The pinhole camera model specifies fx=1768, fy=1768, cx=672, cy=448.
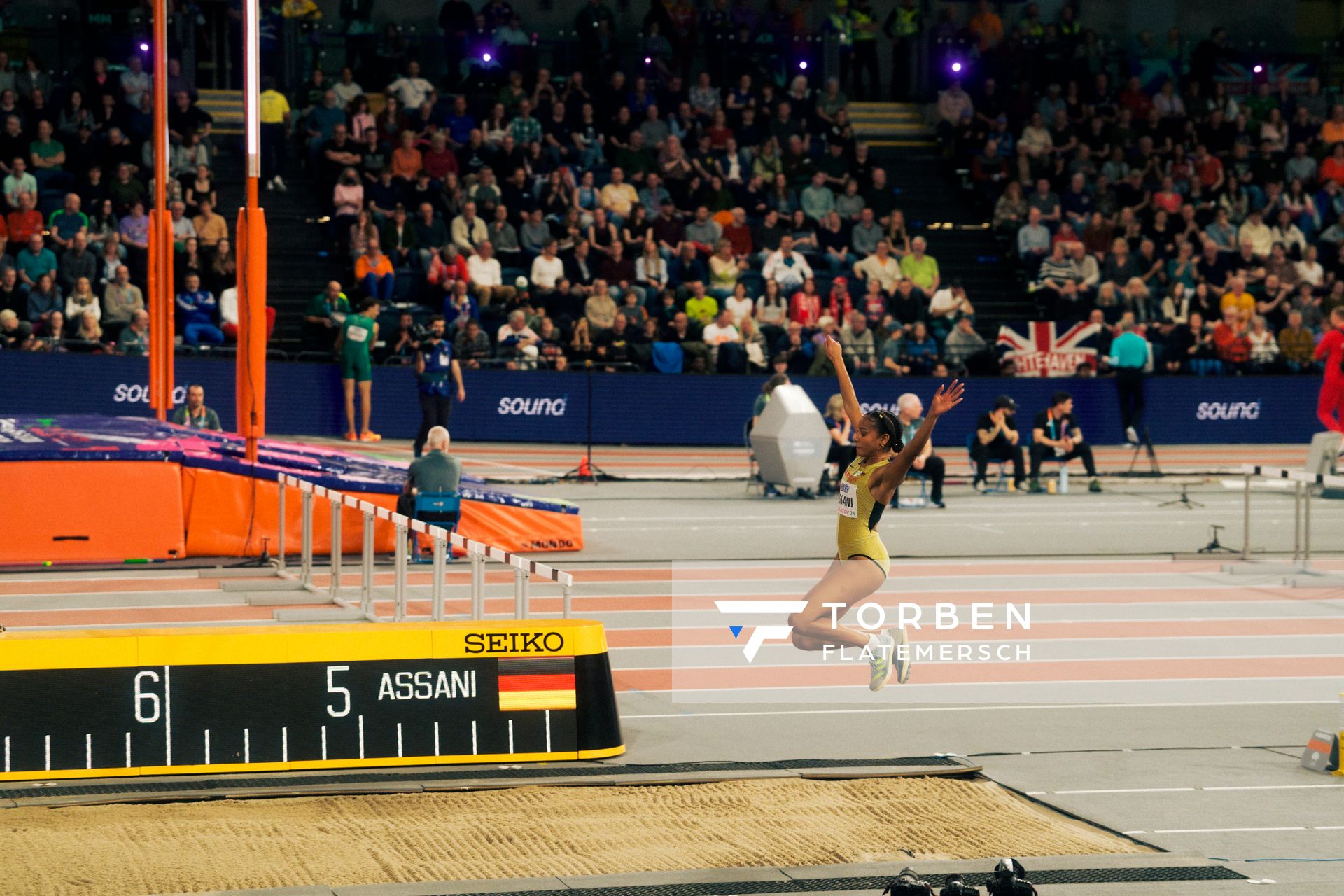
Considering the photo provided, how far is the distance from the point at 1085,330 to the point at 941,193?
18.5 feet

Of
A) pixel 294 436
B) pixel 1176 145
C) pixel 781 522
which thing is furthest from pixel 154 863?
pixel 1176 145

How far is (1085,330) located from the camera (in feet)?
92.7

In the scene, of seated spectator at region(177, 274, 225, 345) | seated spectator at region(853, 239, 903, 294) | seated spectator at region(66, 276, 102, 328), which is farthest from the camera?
seated spectator at region(853, 239, 903, 294)

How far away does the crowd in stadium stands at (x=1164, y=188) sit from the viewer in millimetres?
29219

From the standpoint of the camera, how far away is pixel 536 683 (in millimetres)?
9227

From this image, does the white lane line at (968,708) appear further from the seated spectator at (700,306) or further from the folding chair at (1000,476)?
the seated spectator at (700,306)

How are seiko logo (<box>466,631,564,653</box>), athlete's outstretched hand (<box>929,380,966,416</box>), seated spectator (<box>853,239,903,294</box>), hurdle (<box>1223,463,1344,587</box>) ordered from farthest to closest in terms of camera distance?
seated spectator (<box>853,239,903,294</box>)
hurdle (<box>1223,463,1344,587</box>)
seiko logo (<box>466,631,564,653</box>)
athlete's outstretched hand (<box>929,380,966,416</box>)

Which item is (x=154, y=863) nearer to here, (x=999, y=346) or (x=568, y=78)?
(x=999, y=346)

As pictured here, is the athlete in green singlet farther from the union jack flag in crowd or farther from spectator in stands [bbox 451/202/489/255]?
the union jack flag in crowd

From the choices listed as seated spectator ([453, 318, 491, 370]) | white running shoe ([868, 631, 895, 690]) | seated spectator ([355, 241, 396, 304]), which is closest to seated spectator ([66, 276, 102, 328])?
seated spectator ([355, 241, 396, 304])

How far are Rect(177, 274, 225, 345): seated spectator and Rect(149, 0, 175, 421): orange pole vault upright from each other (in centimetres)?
691

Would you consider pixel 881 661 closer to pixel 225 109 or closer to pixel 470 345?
pixel 470 345

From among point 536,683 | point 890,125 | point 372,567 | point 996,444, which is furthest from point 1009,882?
point 890,125

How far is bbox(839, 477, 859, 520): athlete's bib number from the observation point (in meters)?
8.99
